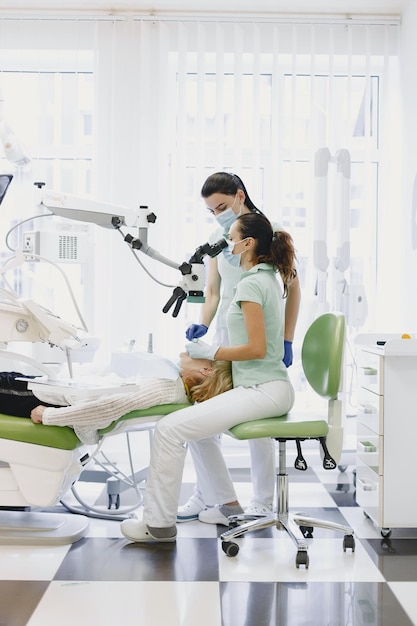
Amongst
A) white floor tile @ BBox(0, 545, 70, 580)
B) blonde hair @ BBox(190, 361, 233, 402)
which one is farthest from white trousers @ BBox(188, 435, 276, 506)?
white floor tile @ BBox(0, 545, 70, 580)

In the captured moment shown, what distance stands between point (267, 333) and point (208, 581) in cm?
86

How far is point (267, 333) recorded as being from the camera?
2562 millimetres

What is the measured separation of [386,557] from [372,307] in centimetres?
182

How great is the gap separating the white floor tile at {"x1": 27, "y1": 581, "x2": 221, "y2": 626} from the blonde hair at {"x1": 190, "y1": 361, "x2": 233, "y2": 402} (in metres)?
0.69

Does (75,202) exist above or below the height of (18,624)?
above

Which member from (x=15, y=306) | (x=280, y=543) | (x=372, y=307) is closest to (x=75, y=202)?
(x=15, y=306)

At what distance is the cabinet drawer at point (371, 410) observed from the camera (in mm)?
2600

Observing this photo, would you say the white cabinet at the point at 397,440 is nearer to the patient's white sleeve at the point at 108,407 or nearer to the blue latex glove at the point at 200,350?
the blue latex glove at the point at 200,350

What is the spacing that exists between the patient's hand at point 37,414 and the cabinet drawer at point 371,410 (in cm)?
120

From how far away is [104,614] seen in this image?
1.97m

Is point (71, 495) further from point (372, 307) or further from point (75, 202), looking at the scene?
point (372, 307)

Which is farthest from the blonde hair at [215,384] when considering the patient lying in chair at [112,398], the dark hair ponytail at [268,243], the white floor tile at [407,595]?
the white floor tile at [407,595]

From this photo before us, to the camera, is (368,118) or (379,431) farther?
(368,118)

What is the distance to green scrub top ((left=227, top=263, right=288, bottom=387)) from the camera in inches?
99.6
